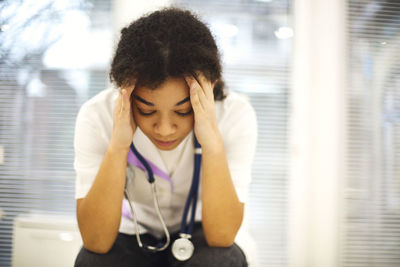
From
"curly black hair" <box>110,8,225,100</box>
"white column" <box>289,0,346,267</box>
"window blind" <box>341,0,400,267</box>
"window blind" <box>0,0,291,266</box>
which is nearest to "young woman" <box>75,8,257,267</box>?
"curly black hair" <box>110,8,225,100</box>

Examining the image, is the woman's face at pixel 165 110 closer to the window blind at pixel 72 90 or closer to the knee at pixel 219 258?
the knee at pixel 219 258

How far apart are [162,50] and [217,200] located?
1.38ft

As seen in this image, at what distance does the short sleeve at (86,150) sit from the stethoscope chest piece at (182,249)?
307mm

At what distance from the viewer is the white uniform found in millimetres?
745

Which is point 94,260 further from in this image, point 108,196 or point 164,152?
point 164,152

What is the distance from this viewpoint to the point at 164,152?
778 mm

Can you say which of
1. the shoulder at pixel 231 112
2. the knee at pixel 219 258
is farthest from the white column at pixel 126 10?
the knee at pixel 219 258

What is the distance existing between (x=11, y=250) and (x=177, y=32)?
1.39 m

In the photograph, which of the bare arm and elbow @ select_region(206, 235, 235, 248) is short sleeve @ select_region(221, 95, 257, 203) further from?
the bare arm

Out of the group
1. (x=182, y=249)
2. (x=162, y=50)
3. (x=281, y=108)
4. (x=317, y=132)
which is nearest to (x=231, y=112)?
(x=162, y=50)

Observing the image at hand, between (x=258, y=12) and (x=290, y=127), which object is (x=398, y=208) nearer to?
(x=290, y=127)

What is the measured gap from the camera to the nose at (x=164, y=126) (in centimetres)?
62

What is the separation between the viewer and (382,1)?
144 cm

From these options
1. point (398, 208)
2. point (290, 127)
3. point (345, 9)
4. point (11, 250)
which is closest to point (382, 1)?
point (345, 9)
